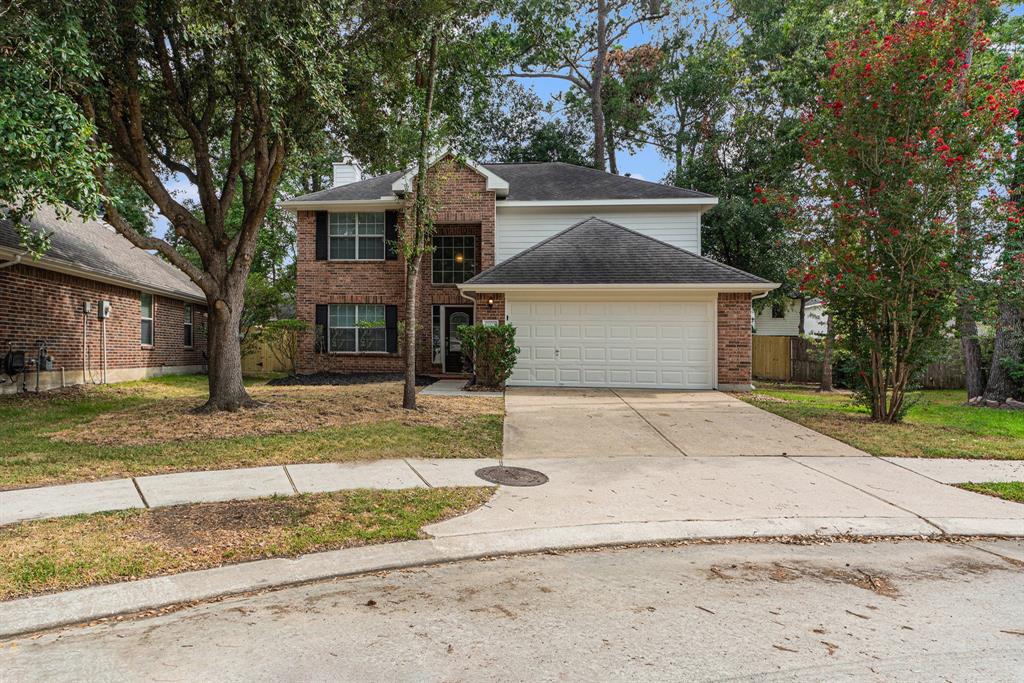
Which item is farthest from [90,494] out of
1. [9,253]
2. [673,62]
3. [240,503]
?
[673,62]

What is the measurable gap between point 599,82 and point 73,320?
2199cm

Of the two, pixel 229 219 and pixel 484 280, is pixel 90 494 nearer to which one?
pixel 484 280

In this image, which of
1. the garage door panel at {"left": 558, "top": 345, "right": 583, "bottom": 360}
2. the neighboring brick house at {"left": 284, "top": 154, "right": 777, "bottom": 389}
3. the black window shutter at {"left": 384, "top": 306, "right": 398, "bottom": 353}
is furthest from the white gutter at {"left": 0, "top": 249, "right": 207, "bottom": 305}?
the garage door panel at {"left": 558, "top": 345, "right": 583, "bottom": 360}

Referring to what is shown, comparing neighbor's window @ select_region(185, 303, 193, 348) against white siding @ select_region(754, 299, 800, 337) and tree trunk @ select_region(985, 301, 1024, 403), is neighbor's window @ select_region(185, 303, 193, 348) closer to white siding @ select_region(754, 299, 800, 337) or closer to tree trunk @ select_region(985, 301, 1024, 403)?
tree trunk @ select_region(985, 301, 1024, 403)

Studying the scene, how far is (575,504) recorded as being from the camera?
477 centimetres

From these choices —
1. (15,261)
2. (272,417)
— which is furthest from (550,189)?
(15,261)

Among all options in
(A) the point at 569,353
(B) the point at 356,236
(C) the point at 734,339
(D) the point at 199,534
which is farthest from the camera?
(B) the point at 356,236

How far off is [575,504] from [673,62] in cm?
2608

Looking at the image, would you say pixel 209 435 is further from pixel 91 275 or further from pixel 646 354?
pixel 646 354

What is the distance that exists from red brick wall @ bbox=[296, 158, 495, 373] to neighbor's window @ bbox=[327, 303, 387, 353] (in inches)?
8.9

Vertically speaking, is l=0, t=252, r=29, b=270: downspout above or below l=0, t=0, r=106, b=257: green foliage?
below

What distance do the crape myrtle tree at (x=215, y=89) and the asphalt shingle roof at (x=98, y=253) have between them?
2.43 metres

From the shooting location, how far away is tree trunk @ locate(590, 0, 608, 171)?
2412cm

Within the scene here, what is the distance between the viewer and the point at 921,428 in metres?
8.40
